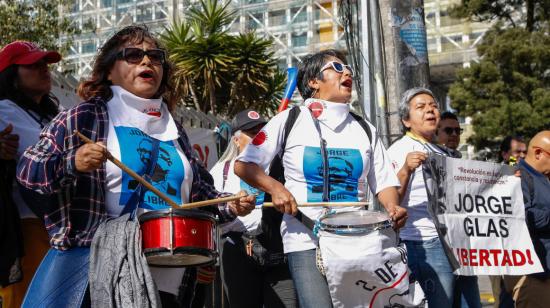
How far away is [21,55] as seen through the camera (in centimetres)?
436

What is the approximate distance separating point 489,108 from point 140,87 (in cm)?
2371

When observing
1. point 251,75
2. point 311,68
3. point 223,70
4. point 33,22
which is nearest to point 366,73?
point 311,68

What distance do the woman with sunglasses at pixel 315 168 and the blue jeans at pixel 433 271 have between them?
2.46ft

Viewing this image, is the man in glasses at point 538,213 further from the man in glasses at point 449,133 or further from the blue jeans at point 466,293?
the blue jeans at point 466,293

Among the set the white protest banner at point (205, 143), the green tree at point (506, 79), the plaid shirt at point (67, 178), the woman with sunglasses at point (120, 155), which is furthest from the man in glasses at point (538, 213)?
the green tree at point (506, 79)

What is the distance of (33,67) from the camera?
14.3 ft

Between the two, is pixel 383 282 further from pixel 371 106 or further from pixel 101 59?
pixel 371 106

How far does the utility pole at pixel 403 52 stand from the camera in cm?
616

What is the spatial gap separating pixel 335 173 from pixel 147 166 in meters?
1.06

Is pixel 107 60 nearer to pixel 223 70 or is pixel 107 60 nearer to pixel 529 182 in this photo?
pixel 529 182

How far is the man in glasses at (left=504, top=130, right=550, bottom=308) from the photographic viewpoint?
18.2ft

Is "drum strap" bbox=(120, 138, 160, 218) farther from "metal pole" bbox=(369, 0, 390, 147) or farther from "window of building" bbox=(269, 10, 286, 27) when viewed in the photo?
"window of building" bbox=(269, 10, 286, 27)

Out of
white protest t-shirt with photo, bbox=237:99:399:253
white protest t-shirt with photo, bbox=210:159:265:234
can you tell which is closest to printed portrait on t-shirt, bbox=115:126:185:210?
white protest t-shirt with photo, bbox=237:99:399:253

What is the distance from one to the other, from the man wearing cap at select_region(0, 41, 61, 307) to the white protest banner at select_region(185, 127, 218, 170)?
730cm
